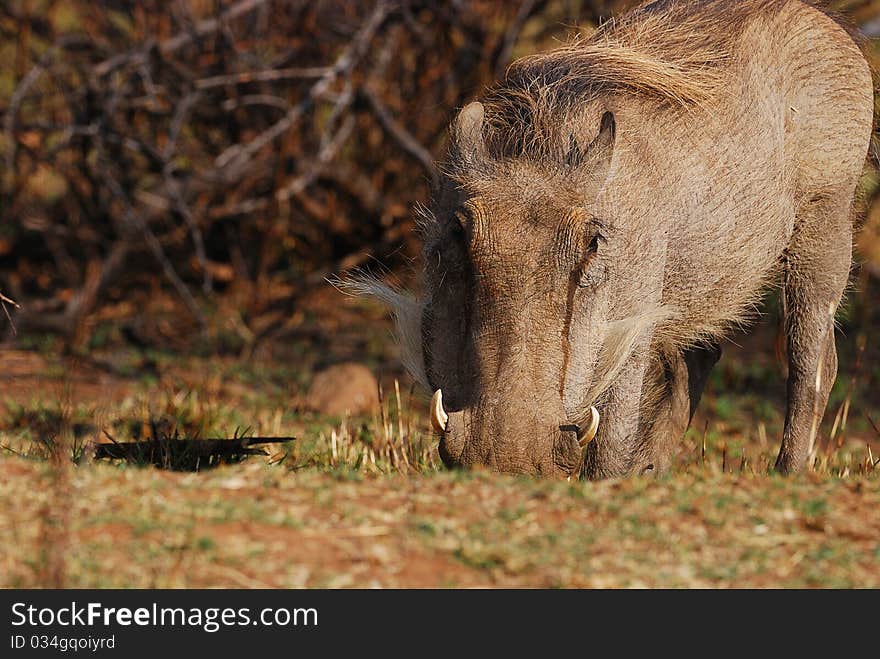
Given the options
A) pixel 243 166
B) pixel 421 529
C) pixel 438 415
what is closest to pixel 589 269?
pixel 438 415

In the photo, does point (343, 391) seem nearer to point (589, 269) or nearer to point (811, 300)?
point (811, 300)

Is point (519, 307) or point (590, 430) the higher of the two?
point (519, 307)

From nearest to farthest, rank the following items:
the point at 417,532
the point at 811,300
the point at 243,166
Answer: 1. the point at 417,532
2. the point at 811,300
3. the point at 243,166

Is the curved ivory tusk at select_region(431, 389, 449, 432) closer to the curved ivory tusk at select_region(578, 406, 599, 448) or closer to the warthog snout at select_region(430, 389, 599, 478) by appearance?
the warthog snout at select_region(430, 389, 599, 478)

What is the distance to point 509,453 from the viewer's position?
3.07m

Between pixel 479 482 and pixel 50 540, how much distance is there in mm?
985

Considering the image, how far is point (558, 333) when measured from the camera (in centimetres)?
328

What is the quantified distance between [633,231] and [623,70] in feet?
1.95

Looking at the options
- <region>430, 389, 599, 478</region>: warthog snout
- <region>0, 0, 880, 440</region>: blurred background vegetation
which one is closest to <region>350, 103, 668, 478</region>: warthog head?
<region>430, 389, 599, 478</region>: warthog snout

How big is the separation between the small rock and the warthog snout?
252cm

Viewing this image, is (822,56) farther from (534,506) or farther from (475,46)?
(475,46)

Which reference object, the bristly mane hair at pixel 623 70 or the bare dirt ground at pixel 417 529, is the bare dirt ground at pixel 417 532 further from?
the bristly mane hair at pixel 623 70

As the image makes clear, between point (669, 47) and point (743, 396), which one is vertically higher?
point (669, 47)
